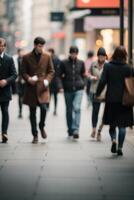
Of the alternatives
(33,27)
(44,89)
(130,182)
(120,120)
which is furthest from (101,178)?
(33,27)

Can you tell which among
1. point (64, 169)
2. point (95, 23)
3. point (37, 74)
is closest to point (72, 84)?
point (37, 74)

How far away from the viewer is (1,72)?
16156mm

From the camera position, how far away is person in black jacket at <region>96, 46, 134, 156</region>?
1374 cm

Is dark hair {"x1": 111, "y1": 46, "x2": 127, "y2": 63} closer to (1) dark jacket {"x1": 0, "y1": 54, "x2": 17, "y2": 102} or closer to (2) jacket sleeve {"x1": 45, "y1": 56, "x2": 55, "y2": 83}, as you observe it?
(2) jacket sleeve {"x1": 45, "y1": 56, "x2": 55, "y2": 83}

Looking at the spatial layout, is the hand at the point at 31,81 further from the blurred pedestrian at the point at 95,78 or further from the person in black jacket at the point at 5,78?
the blurred pedestrian at the point at 95,78

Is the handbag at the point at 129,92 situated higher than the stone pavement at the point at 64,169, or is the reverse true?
the handbag at the point at 129,92

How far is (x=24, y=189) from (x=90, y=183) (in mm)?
959

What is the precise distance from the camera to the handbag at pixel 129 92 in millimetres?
13578

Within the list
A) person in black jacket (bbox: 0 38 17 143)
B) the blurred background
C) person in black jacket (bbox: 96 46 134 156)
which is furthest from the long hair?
the blurred background

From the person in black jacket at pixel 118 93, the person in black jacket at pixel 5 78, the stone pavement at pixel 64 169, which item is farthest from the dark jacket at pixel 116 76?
the person in black jacket at pixel 5 78

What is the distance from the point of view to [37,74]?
16.4 metres

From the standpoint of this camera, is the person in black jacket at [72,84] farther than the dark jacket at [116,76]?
Yes

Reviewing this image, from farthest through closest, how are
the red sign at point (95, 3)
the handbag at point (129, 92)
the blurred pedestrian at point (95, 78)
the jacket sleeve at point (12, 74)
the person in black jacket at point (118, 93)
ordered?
the red sign at point (95, 3), the blurred pedestrian at point (95, 78), the jacket sleeve at point (12, 74), the person in black jacket at point (118, 93), the handbag at point (129, 92)

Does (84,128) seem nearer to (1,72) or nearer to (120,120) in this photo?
(1,72)
